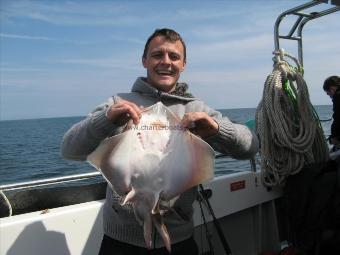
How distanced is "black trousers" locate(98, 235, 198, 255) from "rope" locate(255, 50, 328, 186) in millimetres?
1870

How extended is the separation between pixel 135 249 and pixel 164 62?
957 mm

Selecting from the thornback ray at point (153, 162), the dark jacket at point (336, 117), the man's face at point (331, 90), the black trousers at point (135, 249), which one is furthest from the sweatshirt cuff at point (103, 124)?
the man's face at point (331, 90)

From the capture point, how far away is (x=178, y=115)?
80.0 inches

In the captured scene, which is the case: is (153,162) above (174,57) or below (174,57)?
below

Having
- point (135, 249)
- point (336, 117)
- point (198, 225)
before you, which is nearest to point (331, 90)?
point (336, 117)

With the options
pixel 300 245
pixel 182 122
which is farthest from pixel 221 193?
pixel 182 122

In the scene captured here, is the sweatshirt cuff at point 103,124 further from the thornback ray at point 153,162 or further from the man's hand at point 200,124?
the man's hand at point 200,124

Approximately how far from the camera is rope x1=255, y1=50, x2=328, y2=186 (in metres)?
3.64

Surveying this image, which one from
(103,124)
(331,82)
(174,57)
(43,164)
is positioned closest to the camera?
(103,124)

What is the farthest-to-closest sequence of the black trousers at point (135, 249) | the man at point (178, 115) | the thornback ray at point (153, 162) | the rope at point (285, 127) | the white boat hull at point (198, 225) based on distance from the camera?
1. the rope at point (285, 127)
2. the white boat hull at point (198, 225)
3. the black trousers at point (135, 249)
4. the man at point (178, 115)
5. the thornback ray at point (153, 162)

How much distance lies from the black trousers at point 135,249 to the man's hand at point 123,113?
66 cm

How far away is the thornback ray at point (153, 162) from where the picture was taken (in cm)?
160

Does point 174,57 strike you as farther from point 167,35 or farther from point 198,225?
point 198,225

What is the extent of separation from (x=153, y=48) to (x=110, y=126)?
1.73 ft
